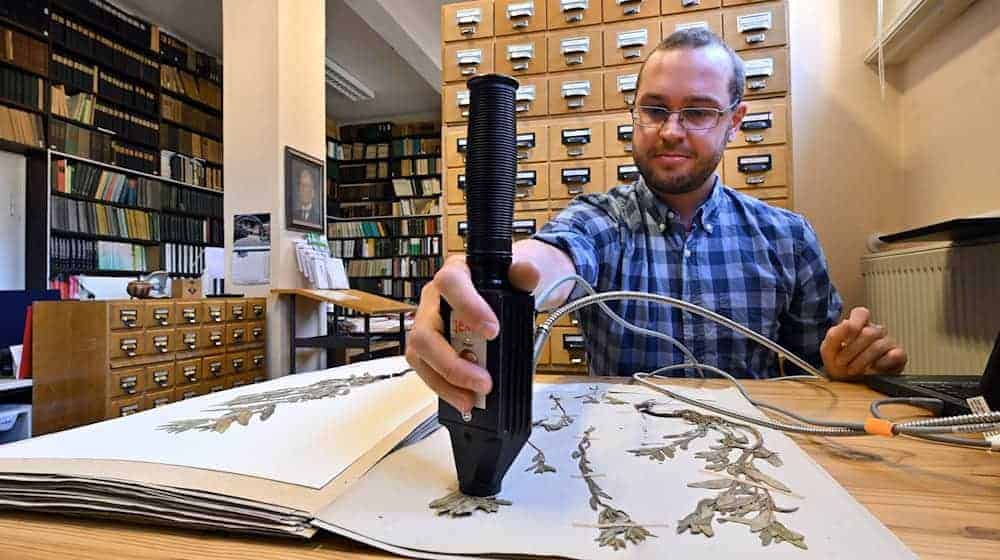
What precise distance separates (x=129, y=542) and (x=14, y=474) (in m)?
0.11

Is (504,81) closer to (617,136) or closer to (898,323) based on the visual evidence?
(617,136)

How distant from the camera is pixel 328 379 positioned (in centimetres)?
65

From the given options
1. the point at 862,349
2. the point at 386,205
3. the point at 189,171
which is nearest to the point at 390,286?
the point at 386,205

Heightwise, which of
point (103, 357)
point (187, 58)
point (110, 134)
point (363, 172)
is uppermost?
point (187, 58)

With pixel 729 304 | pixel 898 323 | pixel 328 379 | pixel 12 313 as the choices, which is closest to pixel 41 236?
pixel 12 313

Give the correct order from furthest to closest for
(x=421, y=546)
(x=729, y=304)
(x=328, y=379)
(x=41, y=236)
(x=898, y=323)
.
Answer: (x=41, y=236) → (x=898, y=323) → (x=729, y=304) → (x=328, y=379) → (x=421, y=546)

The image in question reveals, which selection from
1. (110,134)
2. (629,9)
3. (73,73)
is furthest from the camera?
(110,134)

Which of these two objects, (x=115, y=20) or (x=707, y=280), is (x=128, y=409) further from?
(x=115, y=20)

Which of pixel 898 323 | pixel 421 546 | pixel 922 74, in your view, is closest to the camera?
pixel 421 546

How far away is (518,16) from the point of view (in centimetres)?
202

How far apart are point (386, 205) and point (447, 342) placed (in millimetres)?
6348

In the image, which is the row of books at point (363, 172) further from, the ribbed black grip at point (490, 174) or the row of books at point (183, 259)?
the ribbed black grip at point (490, 174)

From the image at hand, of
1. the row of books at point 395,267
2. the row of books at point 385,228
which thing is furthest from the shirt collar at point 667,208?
the row of books at point 385,228

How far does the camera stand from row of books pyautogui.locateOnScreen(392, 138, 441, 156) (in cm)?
624
